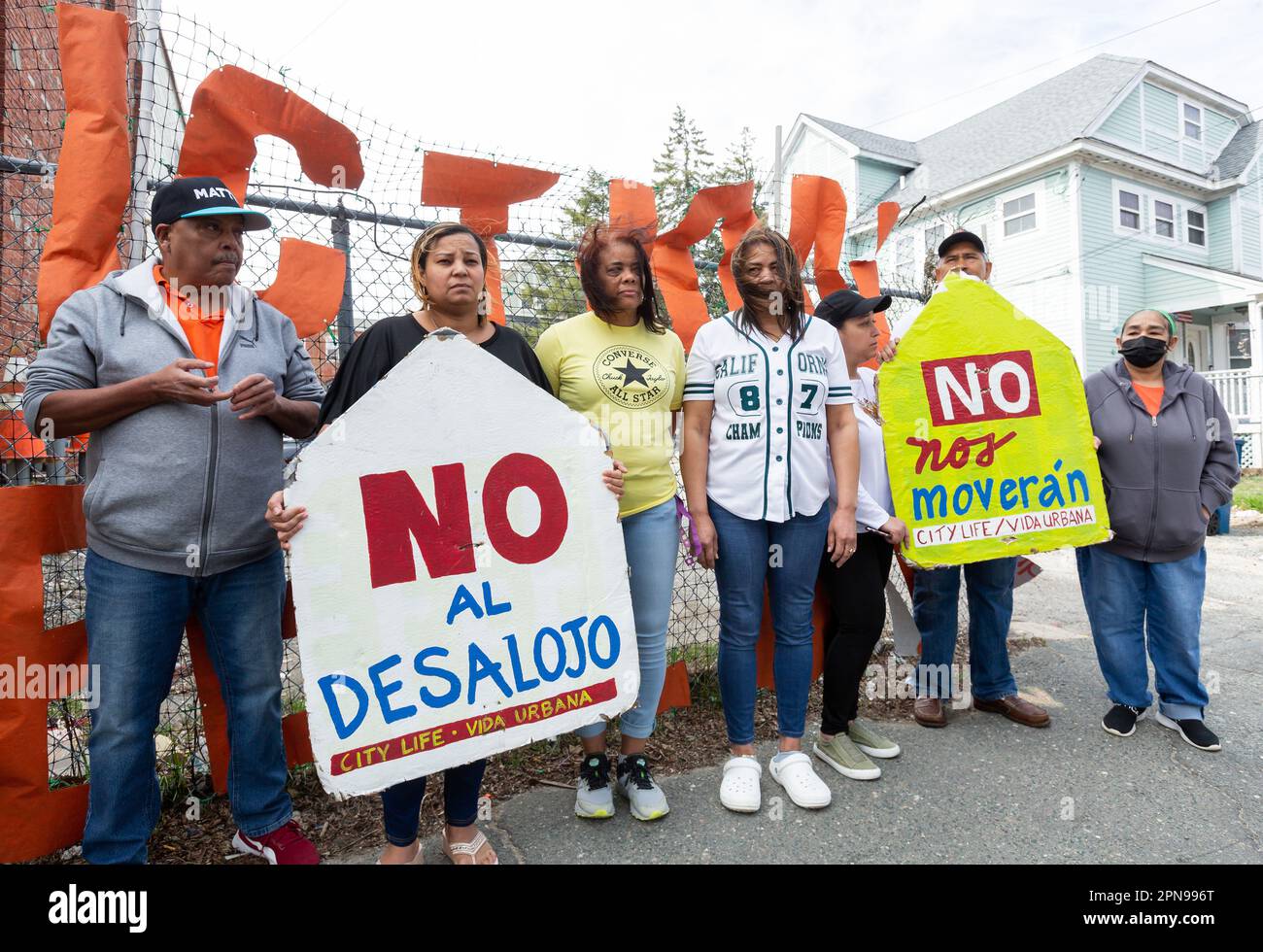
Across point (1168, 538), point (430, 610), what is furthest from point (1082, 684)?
point (430, 610)

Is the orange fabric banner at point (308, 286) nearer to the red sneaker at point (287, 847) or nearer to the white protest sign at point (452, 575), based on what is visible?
the white protest sign at point (452, 575)

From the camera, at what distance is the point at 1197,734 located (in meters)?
3.19

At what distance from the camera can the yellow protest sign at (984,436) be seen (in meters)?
3.03

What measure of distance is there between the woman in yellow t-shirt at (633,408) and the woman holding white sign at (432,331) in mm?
242

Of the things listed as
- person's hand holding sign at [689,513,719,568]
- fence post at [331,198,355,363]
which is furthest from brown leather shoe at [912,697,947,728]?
fence post at [331,198,355,363]

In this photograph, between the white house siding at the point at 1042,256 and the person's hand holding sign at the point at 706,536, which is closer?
the person's hand holding sign at the point at 706,536

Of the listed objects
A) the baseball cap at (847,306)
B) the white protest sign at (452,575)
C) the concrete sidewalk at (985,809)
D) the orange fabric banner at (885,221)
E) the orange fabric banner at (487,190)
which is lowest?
the concrete sidewalk at (985,809)

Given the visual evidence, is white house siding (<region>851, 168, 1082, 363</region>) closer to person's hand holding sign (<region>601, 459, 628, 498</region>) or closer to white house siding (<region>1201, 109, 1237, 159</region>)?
white house siding (<region>1201, 109, 1237, 159</region>)

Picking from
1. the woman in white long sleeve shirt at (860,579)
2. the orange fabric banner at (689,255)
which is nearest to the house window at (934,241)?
the woman in white long sleeve shirt at (860,579)

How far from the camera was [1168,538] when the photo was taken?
3.19m


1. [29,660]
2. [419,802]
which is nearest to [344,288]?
[29,660]

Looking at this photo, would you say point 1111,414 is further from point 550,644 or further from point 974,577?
point 550,644

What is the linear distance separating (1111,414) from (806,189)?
2.07 meters
